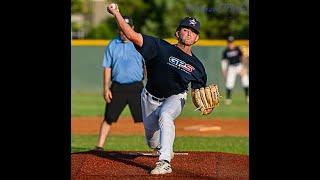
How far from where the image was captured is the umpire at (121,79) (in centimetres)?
926

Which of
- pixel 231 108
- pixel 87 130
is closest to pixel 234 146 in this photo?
pixel 87 130

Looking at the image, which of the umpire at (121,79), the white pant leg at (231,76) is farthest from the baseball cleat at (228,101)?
the umpire at (121,79)

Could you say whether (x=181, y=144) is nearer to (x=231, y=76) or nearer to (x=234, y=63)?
(x=231, y=76)

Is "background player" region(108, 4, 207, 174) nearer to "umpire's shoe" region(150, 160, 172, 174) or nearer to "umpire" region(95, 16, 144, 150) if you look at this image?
"umpire's shoe" region(150, 160, 172, 174)

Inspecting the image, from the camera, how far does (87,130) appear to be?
13.0 metres

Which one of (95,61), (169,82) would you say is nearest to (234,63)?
(95,61)

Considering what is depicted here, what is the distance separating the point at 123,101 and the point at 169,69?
246cm

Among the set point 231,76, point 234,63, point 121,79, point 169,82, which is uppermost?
point 234,63

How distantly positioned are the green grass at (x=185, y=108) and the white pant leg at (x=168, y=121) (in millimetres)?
8001

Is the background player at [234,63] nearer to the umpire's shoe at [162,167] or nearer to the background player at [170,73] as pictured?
the background player at [170,73]

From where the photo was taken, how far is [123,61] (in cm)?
935

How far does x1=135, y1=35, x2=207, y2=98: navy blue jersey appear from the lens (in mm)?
6918
